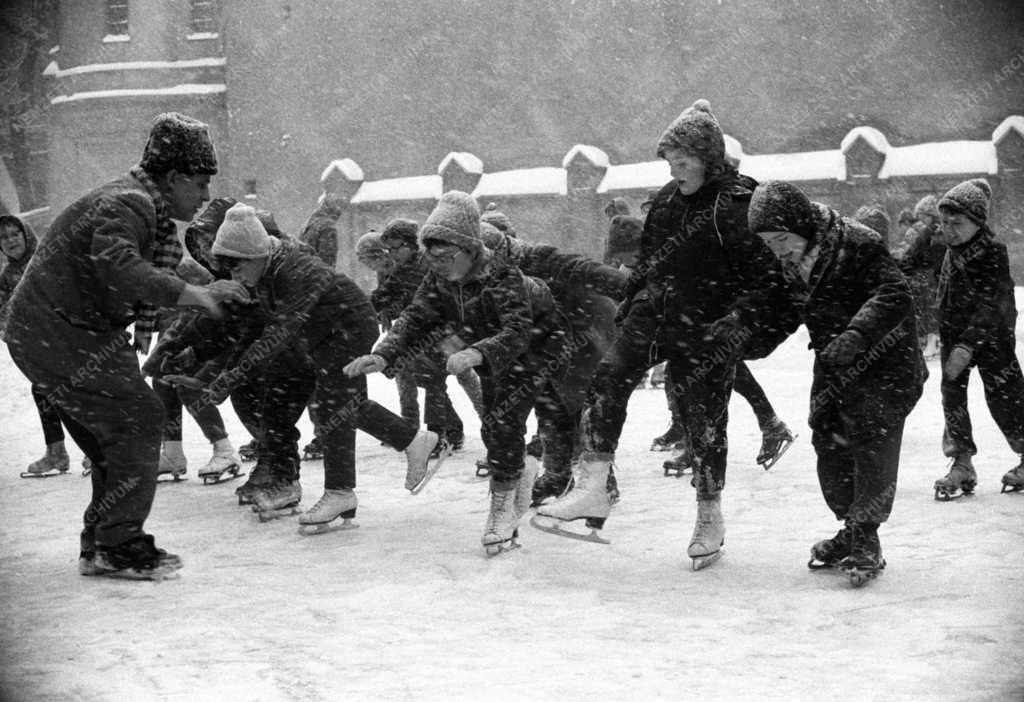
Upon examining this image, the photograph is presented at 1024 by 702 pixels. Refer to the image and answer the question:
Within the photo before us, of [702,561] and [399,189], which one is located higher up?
[399,189]

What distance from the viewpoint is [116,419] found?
18.0ft

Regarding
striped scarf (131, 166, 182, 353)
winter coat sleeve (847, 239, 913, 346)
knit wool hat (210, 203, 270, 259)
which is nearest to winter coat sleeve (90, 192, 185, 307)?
striped scarf (131, 166, 182, 353)

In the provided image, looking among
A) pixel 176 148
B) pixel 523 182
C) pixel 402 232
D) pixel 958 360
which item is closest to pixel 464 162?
pixel 523 182

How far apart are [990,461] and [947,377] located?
139cm

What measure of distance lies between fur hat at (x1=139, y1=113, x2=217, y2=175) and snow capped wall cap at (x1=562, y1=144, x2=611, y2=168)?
71.6ft

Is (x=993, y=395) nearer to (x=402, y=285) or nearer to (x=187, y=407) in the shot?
(x=402, y=285)

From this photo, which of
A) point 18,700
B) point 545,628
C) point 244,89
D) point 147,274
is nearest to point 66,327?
point 147,274

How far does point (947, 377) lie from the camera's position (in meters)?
7.44

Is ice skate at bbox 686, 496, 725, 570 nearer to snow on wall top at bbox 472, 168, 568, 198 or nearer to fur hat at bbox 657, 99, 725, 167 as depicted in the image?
fur hat at bbox 657, 99, 725, 167

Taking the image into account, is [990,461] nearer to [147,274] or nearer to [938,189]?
[147,274]

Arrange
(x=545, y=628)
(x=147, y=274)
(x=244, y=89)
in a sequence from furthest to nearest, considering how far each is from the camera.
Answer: (x=244, y=89) < (x=147, y=274) < (x=545, y=628)

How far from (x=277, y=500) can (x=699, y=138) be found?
332 centimetres

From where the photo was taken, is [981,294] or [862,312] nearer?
[862,312]

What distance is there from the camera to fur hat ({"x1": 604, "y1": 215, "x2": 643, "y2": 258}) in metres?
10.9
